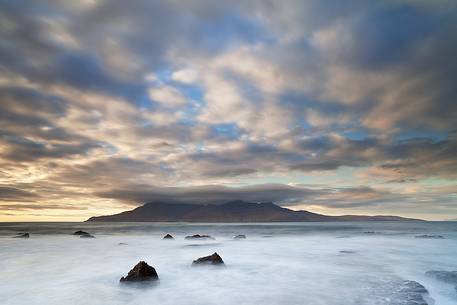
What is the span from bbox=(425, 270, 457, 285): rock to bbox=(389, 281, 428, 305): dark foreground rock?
1850mm

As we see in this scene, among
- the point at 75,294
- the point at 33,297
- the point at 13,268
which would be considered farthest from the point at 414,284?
the point at 13,268

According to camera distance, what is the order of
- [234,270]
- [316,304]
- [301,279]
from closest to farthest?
[316,304], [301,279], [234,270]

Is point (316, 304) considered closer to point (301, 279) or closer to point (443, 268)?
point (301, 279)

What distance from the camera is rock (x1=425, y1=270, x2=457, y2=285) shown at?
11884 millimetres

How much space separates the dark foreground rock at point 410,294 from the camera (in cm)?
841

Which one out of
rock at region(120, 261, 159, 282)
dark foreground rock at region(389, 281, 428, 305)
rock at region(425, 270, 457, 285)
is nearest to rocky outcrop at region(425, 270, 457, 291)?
rock at region(425, 270, 457, 285)

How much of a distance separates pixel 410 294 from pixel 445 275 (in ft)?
17.6

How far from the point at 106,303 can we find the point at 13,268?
10.1 meters

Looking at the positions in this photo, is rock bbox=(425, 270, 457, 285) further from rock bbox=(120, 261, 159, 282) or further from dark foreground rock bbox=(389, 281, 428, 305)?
rock bbox=(120, 261, 159, 282)

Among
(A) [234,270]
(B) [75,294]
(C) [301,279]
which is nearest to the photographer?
(B) [75,294]

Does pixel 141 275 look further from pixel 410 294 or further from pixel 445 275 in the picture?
pixel 445 275

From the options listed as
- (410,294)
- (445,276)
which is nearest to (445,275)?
(445,276)

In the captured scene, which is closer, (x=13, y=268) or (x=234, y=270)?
(x=234, y=270)

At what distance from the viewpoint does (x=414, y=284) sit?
35.6 feet
